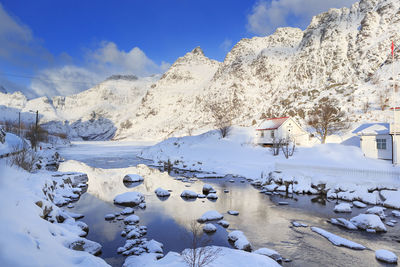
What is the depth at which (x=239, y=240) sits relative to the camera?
957cm

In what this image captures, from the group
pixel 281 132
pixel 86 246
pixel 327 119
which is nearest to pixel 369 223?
pixel 86 246

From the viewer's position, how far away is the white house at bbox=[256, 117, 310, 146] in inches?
1558

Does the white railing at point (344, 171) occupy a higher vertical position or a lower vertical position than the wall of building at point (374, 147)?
lower

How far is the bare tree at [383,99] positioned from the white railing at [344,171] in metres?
42.7

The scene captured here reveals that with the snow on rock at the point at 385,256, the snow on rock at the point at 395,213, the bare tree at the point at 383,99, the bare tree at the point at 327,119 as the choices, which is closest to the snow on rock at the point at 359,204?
the snow on rock at the point at 395,213

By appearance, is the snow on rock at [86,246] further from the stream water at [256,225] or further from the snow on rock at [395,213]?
the snow on rock at [395,213]

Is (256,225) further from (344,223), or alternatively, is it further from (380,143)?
(380,143)

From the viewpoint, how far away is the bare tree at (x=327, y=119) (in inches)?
1602

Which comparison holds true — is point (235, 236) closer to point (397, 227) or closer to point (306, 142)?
point (397, 227)

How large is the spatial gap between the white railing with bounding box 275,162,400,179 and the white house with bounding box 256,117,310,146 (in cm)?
1694

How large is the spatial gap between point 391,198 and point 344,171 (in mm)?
4272

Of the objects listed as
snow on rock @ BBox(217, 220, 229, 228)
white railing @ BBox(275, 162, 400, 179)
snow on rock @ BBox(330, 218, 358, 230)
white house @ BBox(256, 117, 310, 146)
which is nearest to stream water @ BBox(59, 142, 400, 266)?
snow on rock @ BBox(217, 220, 229, 228)

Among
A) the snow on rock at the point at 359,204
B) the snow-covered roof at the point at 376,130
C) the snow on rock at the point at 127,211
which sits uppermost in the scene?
the snow-covered roof at the point at 376,130

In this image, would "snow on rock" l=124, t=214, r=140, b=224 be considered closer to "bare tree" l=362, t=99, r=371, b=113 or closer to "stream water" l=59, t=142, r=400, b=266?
"stream water" l=59, t=142, r=400, b=266
